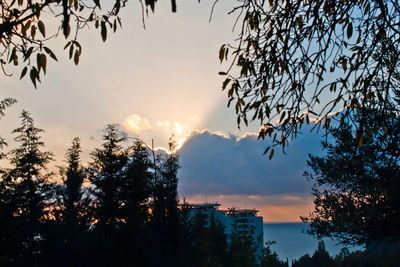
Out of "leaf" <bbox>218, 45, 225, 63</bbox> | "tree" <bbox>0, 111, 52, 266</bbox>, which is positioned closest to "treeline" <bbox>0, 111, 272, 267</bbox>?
"tree" <bbox>0, 111, 52, 266</bbox>

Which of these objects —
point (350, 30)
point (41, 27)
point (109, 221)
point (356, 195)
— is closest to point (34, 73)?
point (41, 27)

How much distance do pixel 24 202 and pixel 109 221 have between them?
8.19m

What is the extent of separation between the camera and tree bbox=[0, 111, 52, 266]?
86.3 ft

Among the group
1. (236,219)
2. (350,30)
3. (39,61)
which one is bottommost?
(236,219)

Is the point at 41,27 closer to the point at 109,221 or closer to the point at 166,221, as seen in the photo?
the point at 166,221

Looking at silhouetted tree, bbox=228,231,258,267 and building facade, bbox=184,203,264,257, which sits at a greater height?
building facade, bbox=184,203,264,257

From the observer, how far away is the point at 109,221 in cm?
3438

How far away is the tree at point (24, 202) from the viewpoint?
2631 cm

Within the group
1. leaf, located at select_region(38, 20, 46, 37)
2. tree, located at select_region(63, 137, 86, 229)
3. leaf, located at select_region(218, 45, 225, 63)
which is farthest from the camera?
tree, located at select_region(63, 137, 86, 229)

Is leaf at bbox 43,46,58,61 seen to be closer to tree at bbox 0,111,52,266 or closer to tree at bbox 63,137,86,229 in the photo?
tree at bbox 0,111,52,266

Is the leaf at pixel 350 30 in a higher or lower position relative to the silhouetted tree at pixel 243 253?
higher

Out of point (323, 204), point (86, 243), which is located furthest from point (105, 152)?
point (323, 204)

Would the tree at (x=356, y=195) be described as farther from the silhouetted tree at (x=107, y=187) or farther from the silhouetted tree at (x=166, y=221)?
the silhouetted tree at (x=107, y=187)

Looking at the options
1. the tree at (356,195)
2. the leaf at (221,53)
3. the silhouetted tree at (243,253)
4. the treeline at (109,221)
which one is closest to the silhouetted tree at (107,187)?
the treeline at (109,221)
